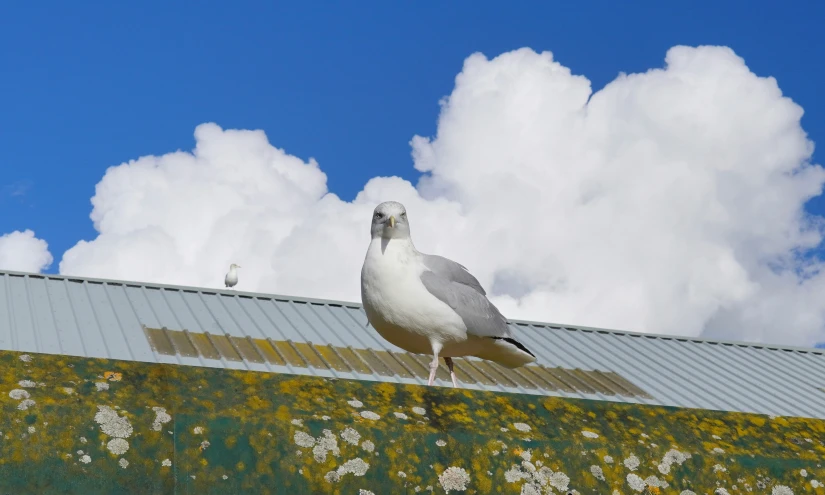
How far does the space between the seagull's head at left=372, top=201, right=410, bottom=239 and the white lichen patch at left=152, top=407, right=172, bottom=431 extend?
331 cm

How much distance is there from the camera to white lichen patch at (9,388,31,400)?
3.19 m

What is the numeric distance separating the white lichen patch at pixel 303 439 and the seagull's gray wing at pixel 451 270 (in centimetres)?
356

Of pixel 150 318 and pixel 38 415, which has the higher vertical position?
pixel 150 318

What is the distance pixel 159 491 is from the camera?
305cm

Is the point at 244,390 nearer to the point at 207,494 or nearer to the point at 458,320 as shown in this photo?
the point at 207,494

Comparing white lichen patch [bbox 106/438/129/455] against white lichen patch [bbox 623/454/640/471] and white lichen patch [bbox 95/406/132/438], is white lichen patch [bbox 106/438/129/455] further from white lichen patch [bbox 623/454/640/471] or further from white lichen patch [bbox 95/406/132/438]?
white lichen patch [bbox 623/454/640/471]

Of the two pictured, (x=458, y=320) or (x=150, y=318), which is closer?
(x=458, y=320)

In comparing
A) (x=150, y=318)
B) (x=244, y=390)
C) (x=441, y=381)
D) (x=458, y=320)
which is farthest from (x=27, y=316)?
(x=244, y=390)

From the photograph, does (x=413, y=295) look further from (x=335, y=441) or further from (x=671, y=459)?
(x=335, y=441)

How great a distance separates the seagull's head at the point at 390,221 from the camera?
6492mm

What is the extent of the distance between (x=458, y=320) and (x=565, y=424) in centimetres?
317

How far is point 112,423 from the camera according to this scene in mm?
3166

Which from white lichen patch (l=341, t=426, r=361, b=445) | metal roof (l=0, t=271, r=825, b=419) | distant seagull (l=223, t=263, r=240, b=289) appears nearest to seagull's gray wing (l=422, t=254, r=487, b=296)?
white lichen patch (l=341, t=426, r=361, b=445)

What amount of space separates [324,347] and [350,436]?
15594 mm
